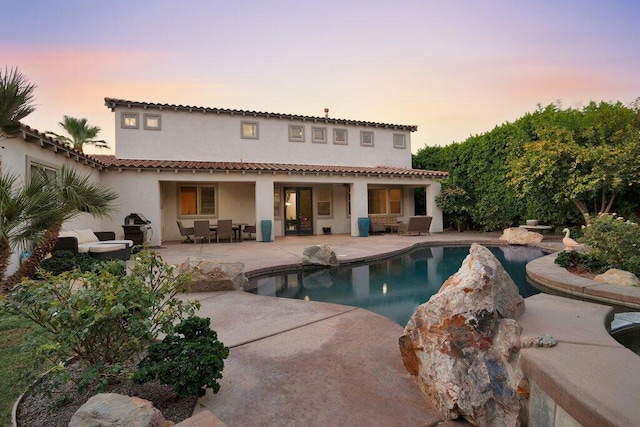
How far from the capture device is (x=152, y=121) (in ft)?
46.6

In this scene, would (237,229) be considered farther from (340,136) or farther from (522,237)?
(522,237)

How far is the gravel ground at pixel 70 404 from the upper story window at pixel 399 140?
1737cm

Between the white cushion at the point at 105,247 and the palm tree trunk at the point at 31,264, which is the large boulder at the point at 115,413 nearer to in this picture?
the palm tree trunk at the point at 31,264

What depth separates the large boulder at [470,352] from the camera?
2127mm

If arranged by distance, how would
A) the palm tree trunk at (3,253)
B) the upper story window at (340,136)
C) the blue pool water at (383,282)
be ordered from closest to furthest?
the palm tree trunk at (3,253), the blue pool water at (383,282), the upper story window at (340,136)

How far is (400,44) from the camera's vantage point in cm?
1120

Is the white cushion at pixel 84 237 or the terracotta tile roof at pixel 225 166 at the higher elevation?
the terracotta tile roof at pixel 225 166

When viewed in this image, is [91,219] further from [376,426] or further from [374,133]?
[374,133]

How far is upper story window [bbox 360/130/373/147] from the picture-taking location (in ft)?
57.2

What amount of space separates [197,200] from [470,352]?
49.3 feet

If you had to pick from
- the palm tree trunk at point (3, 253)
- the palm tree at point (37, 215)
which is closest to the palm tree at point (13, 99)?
the palm tree at point (37, 215)

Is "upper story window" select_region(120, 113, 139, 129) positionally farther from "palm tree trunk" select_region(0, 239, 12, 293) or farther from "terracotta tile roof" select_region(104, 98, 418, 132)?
"palm tree trunk" select_region(0, 239, 12, 293)

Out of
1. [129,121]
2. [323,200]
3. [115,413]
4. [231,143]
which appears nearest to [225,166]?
[231,143]

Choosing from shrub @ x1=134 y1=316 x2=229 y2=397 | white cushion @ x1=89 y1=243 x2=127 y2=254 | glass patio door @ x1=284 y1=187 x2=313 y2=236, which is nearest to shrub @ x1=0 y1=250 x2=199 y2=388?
shrub @ x1=134 y1=316 x2=229 y2=397
